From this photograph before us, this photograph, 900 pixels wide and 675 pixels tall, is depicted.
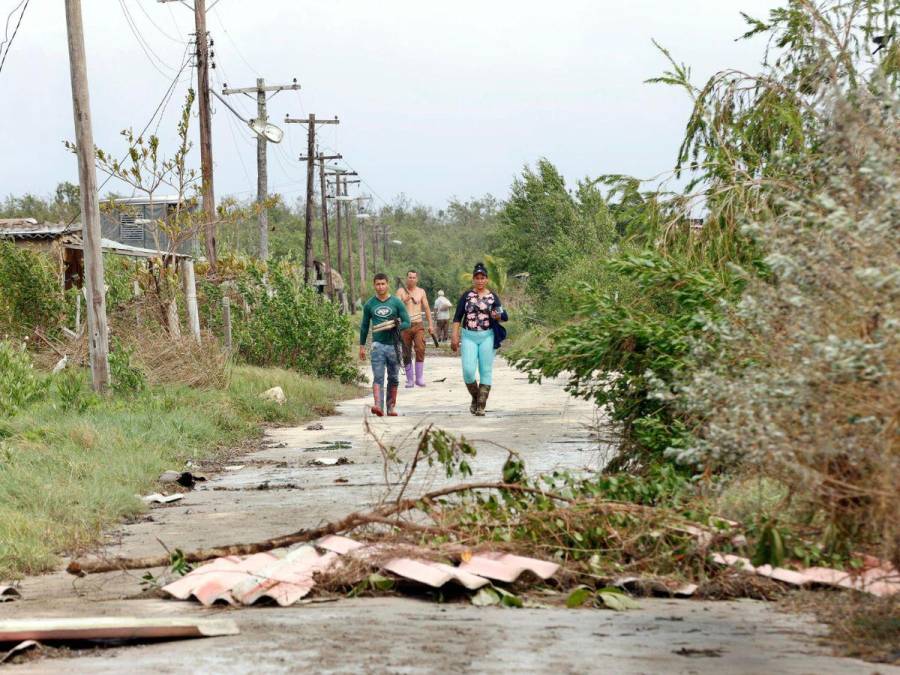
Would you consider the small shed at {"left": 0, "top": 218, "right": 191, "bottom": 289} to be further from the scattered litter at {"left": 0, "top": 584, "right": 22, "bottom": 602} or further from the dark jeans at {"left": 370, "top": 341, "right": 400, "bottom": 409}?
the scattered litter at {"left": 0, "top": 584, "right": 22, "bottom": 602}

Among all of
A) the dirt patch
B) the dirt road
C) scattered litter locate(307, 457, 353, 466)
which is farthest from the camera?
scattered litter locate(307, 457, 353, 466)

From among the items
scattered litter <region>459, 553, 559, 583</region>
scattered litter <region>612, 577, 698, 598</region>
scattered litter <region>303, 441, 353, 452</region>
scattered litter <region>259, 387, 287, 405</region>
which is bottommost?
scattered litter <region>303, 441, 353, 452</region>

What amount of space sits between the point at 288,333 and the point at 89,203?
289 inches

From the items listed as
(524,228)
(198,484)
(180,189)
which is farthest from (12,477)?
(524,228)

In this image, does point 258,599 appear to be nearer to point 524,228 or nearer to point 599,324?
point 599,324

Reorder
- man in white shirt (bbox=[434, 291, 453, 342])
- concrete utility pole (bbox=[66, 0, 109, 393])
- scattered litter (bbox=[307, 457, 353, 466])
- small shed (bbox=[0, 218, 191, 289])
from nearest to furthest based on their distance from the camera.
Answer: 1. scattered litter (bbox=[307, 457, 353, 466])
2. concrete utility pole (bbox=[66, 0, 109, 393])
3. small shed (bbox=[0, 218, 191, 289])
4. man in white shirt (bbox=[434, 291, 453, 342])

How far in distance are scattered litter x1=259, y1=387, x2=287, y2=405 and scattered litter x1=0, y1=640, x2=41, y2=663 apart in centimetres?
1303

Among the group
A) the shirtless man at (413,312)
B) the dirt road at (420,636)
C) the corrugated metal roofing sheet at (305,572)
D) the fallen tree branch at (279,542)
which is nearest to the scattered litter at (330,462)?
the dirt road at (420,636)

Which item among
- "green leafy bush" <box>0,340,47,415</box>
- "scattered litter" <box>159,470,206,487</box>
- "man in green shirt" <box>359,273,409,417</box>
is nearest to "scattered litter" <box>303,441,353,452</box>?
"scattered litter" <box>159,470,206,487</box>

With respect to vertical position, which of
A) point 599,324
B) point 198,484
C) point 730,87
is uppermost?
point 730,87

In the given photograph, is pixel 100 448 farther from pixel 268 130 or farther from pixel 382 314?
pixel 268 130

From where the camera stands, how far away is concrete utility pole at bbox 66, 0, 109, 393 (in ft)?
53.8

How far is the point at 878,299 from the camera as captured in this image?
181 inches

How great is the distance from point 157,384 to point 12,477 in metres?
7.32
